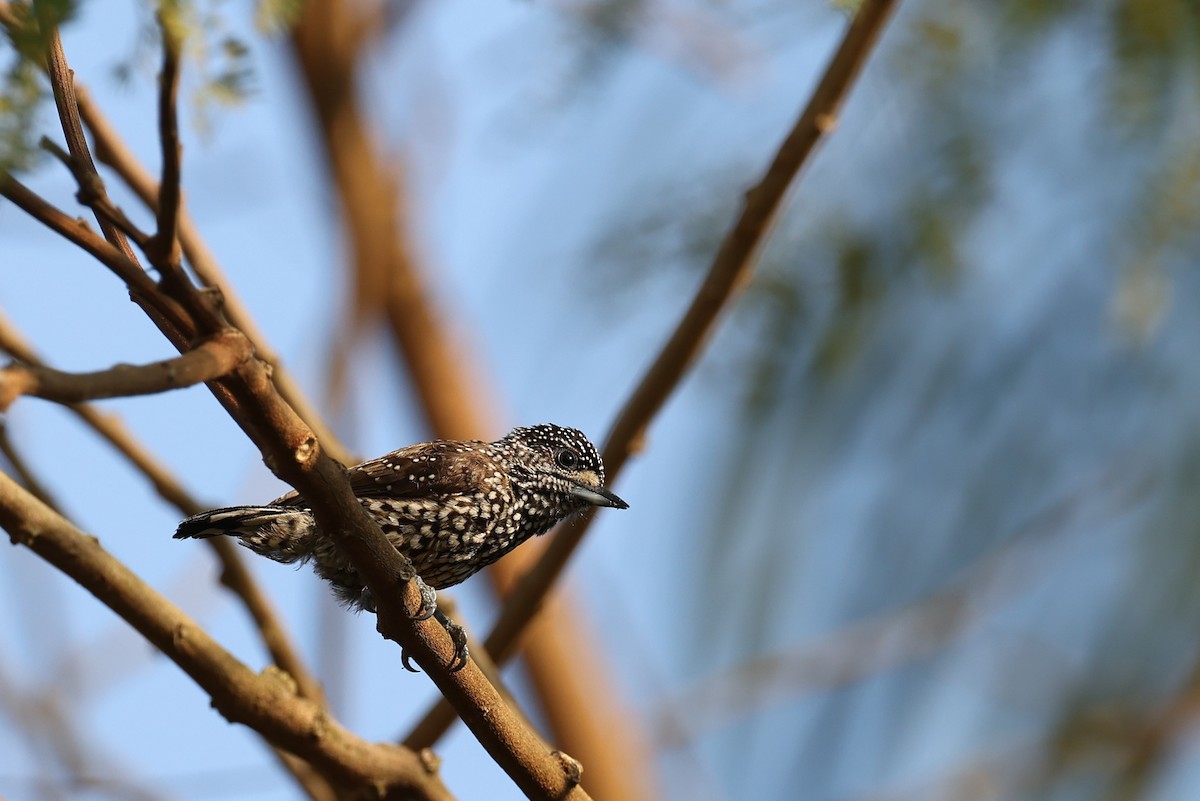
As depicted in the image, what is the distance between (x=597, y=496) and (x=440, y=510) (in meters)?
0.49

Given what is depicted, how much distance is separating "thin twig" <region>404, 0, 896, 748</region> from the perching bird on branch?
17cm

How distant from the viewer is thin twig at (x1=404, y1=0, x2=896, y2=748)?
138 inches

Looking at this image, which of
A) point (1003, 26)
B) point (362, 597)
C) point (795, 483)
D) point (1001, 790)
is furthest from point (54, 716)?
point (1003, 26)

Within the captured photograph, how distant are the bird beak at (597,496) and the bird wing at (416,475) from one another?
265mm

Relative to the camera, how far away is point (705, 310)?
378cm

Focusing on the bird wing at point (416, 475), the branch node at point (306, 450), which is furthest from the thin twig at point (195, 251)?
the branch node at point (306, 450)

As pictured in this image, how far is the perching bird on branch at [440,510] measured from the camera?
3363 mm

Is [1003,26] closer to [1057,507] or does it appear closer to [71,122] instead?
[1057,507]

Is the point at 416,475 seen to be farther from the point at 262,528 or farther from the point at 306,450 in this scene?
the point at 306,450

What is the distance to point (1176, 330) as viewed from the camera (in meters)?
3.45

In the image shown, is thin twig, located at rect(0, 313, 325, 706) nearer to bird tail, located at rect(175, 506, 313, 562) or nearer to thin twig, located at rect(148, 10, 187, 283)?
A: bird tail, located at rect(175, 506, 313, 562)

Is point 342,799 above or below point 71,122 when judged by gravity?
below

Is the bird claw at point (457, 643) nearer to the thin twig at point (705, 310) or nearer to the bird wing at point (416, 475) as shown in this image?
the bird wing at point (416, 475)

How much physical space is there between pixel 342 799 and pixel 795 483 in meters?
1.68
